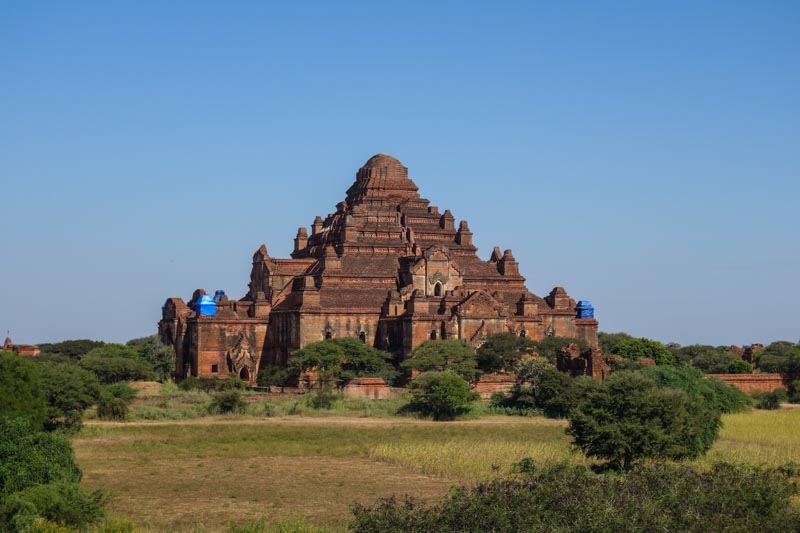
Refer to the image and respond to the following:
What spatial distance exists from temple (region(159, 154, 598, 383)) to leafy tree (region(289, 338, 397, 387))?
8.28 ft

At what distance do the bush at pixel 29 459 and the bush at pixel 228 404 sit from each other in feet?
83.6

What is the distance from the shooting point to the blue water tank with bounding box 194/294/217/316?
84125 mm

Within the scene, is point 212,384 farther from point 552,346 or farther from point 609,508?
point 609,508

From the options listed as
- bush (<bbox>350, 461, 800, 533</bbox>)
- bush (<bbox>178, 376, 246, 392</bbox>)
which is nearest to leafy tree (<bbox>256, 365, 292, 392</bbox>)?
bush (<bbox>178, 376, 246, 392</bbox>)

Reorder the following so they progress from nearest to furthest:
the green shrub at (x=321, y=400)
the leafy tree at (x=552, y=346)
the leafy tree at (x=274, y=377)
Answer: the green shrub at (x=321, y=400) → the leafy tree at (x=552, y=346) → the leafy tree at (x=274, y=377)

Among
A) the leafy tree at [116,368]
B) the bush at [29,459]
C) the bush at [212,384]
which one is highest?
the leafy tree at [116,368]

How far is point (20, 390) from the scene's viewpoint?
153 feet

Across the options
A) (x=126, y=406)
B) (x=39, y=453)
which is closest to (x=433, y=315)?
(x=126, y=406)

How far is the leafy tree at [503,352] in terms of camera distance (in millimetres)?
75812

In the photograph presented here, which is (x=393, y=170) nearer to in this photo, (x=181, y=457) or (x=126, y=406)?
(x=126, y=406)

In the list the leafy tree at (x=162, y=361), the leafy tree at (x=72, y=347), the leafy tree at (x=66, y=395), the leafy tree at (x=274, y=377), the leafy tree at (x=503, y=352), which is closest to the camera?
the leafy tree at (x=66, y=395)

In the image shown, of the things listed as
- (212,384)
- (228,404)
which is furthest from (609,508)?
(212,384)

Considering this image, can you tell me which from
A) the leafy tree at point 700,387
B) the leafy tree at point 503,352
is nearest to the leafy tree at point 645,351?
the leafy tree at point 503,352

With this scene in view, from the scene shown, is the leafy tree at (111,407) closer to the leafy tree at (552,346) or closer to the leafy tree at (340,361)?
the leafy tree at (340,361)
